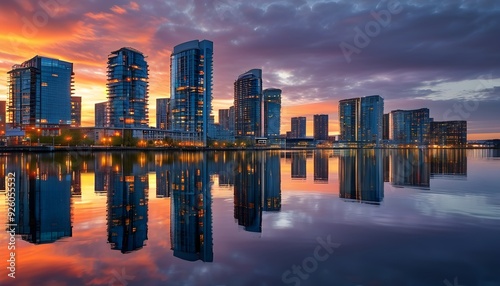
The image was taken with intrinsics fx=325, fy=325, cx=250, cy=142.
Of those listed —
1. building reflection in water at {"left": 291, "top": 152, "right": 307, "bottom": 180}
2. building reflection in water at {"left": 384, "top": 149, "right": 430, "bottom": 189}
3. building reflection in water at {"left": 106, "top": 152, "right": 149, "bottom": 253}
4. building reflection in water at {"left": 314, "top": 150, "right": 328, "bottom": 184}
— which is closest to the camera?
building reflection in water at {"left": 106, "top": 152, "right": 149, "bottom": 253}

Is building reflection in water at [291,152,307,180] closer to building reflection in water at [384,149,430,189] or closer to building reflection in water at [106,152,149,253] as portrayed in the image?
building reflection in water at [384,149,430,189]

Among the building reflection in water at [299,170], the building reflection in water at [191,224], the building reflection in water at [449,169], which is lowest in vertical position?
the building reflection in water at [299,170]

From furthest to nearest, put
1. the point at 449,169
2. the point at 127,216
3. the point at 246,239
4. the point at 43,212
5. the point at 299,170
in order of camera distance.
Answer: the point at 449,169 < the point at 299,170 < the point at 43,212 < the point at 127,216 < the point at 246,239

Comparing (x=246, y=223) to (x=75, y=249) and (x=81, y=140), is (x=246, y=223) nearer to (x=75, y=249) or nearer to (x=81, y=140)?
(x=75, y=249)

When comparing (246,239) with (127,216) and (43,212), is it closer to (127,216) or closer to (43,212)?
(127,216)

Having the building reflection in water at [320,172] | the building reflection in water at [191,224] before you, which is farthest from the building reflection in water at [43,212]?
the building reflection in water at [320,172]

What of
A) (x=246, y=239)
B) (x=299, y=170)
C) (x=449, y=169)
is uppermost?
(x=246, y=239)

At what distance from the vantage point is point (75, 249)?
14148 mm

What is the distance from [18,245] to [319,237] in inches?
553

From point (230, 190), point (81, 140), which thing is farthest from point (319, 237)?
point (81, 140)

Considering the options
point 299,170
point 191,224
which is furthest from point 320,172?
point 191,224

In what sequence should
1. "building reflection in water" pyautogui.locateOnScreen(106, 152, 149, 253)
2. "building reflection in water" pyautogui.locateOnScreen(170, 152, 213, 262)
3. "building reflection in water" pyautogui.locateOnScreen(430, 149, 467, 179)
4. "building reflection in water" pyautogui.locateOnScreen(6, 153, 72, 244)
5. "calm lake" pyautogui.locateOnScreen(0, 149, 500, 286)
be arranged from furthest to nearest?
"building reflection in water" pyautogui.locateOnScreen(430, 149, 467, 179), "building reflection in water" pyautogui.locateOnScreen(6, 153, 72, 244), "building reflection in water" pyautogui.locateOnScreen(106, 152, 149, 253), "building reflection in water" pyautogui.locateOnScreen(170, 152, 213, 262), "calm lake" pyautogui.locateOnScreen(0, 149, 500, 286)

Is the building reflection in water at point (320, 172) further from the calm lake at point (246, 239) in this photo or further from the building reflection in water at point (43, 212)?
the building reflection in water at point (43, 212)

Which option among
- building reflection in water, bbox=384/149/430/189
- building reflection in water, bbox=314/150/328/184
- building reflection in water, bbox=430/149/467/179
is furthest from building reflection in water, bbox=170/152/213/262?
building reflection in water, bbox=430/149/467/179
